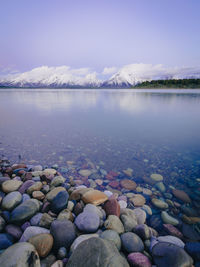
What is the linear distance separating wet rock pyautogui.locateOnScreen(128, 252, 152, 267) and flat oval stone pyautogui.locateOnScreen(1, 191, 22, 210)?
2.77 m

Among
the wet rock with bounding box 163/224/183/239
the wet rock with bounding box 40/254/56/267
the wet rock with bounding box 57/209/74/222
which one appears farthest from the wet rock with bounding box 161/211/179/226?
the wet rock with bounding box 40/254/56/267

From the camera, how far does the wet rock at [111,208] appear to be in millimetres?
3382

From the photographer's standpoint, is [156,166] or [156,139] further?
[156,139]

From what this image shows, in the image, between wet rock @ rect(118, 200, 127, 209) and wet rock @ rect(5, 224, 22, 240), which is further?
wet rock @ rect(118, 200, 127, 209)

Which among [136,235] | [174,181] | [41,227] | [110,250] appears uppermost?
[110,250]

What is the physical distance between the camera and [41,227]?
9.18 feet

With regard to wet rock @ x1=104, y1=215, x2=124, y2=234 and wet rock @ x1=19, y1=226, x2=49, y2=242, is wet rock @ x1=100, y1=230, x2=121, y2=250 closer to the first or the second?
wet rock @ x1=104, y1=215, x2=124, y2=234

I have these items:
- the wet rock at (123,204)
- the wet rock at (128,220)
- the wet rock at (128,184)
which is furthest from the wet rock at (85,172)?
the wet rock at (128,220)

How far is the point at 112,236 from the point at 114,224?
14.0 inches

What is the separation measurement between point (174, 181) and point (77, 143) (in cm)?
556

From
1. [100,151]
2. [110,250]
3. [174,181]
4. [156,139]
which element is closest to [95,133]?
[100,151]

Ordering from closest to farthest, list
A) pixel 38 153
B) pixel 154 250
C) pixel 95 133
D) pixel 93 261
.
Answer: pixel 93 261 → pixel 154 250 → pixel 38 153 → pixel 95 133

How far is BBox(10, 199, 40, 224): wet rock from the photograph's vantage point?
2.93 m

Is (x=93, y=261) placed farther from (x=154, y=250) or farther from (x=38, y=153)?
(x=38, y=153)
